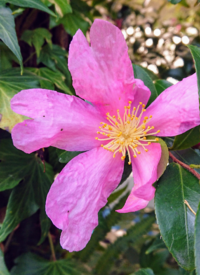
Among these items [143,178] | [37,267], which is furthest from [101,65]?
[37,267]

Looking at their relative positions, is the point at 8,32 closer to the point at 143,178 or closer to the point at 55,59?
the point at 55,59

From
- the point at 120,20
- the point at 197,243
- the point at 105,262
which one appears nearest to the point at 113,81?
the point at 197,243

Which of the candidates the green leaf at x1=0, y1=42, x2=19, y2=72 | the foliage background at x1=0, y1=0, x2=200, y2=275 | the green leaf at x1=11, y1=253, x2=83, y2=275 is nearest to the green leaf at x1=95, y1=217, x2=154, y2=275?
the foliage background at x1=0, y1=0, x2=200, y2=275

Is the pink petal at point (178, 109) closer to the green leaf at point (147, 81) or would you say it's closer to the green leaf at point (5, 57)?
the green leaf at point (147, 81)

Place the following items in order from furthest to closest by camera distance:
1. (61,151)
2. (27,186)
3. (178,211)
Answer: (27,186) → (61,151) → (178,211)

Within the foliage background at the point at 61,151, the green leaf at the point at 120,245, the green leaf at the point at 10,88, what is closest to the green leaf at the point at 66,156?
the foliage background at the point at 61,151

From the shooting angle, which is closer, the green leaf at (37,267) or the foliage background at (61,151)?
the foliage background at (61,151)
